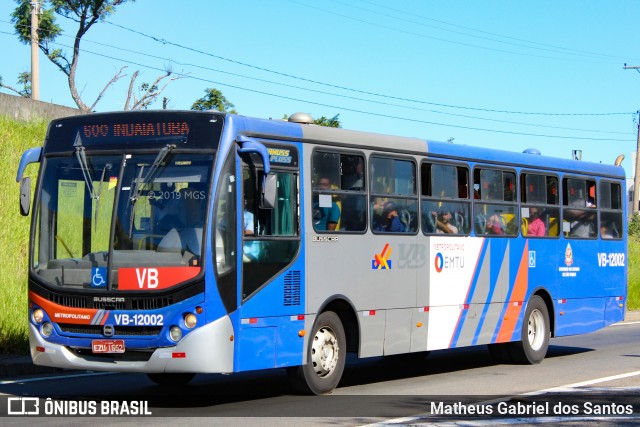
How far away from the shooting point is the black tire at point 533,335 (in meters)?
17.5

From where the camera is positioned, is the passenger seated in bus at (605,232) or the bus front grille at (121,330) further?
the passenger seated in bus at (605,232)

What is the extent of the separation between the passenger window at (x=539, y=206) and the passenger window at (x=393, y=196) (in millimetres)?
3365

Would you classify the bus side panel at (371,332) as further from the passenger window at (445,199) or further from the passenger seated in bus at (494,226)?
the passenger seated in bus at (494,226)

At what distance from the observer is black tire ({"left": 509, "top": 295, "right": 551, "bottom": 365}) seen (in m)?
17.5

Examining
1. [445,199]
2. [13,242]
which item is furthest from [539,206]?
[13,242]

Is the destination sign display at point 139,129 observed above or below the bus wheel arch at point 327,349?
above

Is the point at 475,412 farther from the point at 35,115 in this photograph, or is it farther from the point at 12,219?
the point at 35,115

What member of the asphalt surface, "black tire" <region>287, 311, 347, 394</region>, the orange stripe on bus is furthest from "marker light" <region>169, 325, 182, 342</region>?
the orange stripe on bus

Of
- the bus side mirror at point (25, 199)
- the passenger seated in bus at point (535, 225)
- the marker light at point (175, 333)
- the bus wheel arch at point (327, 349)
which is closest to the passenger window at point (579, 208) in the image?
the passenger seated in bus at point (535, 225)

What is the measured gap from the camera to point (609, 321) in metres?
19.9

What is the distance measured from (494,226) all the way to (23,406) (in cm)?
808

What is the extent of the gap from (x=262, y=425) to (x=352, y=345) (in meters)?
3.30

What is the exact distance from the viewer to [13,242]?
23.4 metres

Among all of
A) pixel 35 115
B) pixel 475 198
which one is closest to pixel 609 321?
pixel 475 198
